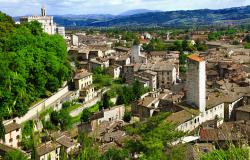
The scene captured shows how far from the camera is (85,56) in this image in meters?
35.7

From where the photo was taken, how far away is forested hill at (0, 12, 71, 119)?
20.1 m

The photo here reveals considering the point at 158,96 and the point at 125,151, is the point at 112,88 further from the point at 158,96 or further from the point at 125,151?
the point at 125,151

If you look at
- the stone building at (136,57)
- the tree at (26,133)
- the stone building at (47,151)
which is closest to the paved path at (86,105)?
the tree at (26,133)

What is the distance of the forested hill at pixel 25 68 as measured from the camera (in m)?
20.1

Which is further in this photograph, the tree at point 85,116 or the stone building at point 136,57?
the stone building at point 136,57

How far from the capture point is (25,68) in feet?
72.5

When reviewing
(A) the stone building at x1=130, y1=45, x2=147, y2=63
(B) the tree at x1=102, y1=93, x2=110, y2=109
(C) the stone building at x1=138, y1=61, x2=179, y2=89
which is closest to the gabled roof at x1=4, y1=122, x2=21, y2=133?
(B) the tree at x1=102, y1=93, x2=110, y2=109

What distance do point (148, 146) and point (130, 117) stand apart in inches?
405

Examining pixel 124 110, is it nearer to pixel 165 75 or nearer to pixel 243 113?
pixel 243 113

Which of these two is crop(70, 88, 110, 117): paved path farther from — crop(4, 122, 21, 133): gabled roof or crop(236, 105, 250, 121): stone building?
crop(236, 105, 250, 121): stone building

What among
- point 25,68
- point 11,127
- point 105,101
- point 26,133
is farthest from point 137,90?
point 11,127

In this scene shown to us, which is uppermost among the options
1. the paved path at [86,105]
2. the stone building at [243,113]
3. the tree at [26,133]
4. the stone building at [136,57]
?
the stone building at [136,57]

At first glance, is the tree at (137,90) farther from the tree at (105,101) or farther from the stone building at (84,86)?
the stone building at (84,86)

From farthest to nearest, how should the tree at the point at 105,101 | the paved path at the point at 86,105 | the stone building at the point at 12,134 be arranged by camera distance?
the tree at the point at 105,101 → the paved path at the point at 86,105 → the stone building at the point at 12,134
